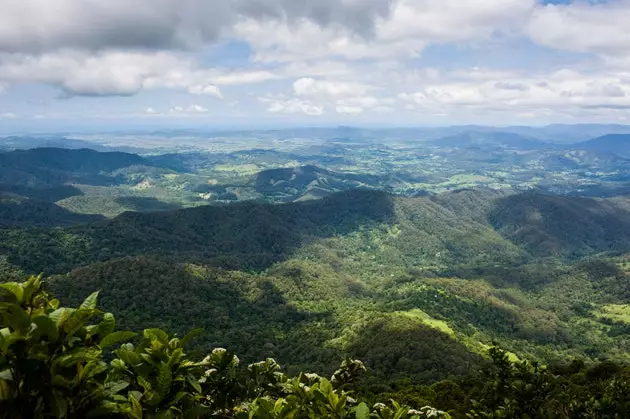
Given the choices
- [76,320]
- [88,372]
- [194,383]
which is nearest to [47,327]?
[76,320]

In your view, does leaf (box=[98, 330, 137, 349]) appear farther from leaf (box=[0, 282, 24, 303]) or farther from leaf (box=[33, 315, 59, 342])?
leaf (box=[0, 282, 24, 303])

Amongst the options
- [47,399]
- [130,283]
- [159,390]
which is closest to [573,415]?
[159,390]

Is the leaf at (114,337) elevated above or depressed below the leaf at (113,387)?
above

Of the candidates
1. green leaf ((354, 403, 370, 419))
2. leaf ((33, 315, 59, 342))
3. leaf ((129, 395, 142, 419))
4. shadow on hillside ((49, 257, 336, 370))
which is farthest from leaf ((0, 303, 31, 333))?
shadow on hillside ((49, 257, 336, 370))

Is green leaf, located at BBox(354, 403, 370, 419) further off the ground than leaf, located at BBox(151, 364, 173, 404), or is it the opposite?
leaf, located at BBox(151, 364, 173, 404)

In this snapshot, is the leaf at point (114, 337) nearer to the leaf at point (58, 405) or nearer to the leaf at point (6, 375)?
the leaf at point (58, 405)

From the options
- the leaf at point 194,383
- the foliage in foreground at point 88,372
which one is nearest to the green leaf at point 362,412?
the foliage in foreground at point 88,372

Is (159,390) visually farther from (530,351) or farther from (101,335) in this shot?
(530,351)

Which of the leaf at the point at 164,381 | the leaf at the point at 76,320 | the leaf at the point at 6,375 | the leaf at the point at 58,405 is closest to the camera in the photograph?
the leaf at the point at 6,375
